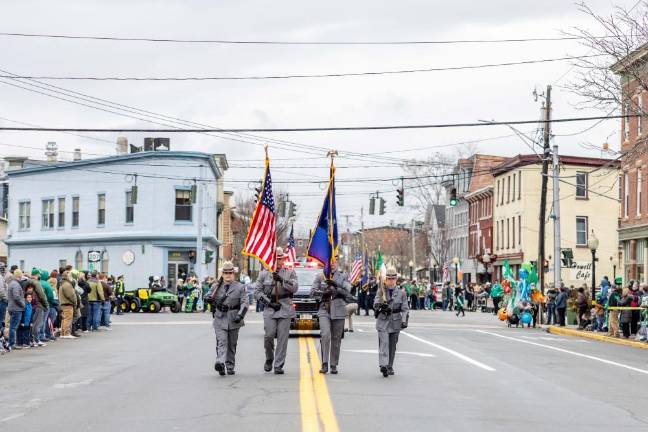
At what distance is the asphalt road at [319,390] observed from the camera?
461 inches

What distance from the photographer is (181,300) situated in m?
53.5

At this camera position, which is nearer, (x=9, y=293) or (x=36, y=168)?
(x=9, y=293)

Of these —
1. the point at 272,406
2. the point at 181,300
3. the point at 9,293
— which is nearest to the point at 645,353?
the point at 9,293

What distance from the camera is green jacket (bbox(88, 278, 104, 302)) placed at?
109ft

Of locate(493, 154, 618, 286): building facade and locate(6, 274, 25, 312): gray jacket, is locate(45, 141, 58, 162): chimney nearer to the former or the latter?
locate(493, 154, 618, 286): building facade

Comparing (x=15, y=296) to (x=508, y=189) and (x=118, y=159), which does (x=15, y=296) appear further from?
(x=508, y=189)

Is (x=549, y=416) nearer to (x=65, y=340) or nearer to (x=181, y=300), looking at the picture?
(x=65, y=340)

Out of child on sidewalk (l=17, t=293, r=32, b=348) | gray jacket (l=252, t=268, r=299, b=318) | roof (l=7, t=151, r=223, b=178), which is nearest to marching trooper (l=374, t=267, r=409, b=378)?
gray jacket (l=252, t=268, r=299, b=318)

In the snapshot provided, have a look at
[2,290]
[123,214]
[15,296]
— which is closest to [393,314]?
[2,290]

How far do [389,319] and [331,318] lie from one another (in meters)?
0.97

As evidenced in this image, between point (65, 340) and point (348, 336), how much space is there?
24.9 ft

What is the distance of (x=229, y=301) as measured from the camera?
55.8ft

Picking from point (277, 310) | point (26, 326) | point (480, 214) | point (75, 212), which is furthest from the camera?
point (480, 214)

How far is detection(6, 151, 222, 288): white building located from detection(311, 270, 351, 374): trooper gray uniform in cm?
4159
